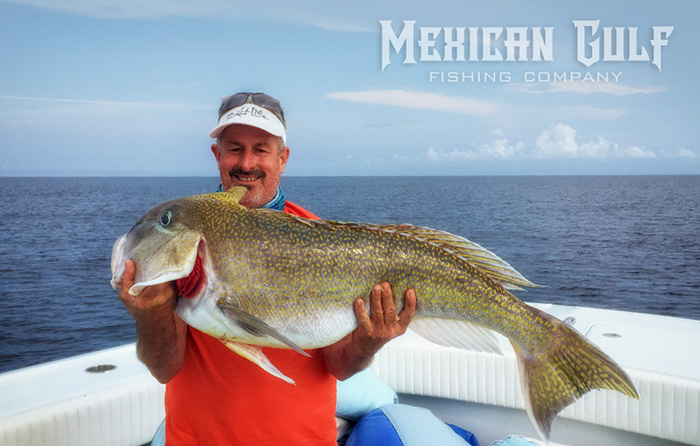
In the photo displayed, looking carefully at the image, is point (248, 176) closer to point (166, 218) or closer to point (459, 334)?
point (166, 218)

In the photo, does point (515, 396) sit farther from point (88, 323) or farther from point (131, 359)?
point (88, 323)

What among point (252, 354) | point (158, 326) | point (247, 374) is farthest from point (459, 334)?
point (158, 326)

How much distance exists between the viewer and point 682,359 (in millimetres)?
4477

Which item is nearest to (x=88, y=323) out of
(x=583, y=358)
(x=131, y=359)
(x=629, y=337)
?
(x=131, y=359)

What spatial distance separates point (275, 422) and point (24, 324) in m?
26.3

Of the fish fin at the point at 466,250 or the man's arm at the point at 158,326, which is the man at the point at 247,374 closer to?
the man's arm at the point at 158,326

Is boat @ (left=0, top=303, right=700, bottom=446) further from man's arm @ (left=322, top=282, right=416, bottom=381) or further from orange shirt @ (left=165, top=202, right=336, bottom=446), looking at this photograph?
man's arm @ (left=322, top=282, right=416, bottom=381)

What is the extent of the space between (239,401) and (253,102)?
1.43m

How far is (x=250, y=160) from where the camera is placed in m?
3.03

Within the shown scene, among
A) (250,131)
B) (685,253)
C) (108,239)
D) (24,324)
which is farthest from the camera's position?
(108,239)

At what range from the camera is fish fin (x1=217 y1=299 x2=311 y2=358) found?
6.86 feet

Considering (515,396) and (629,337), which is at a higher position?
(629,337)

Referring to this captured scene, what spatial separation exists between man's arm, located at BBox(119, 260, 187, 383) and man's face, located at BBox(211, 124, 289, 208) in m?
0.76

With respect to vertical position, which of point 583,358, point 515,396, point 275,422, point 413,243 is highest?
point 413,243
